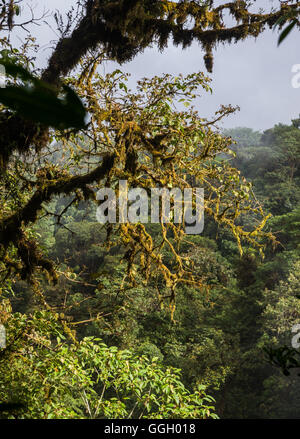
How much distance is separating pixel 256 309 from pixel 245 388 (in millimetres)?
2416

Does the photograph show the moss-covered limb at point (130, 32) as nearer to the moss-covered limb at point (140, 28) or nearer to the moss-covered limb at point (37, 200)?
the moss-covered limb at point (140, 28)

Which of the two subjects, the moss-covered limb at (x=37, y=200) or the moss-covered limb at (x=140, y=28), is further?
the moss-covered limb at (x=37, y=200)

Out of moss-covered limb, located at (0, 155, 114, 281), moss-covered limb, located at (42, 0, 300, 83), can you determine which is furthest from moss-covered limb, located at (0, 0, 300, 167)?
moss-covered limb, located at (0, 155, 114, 281)

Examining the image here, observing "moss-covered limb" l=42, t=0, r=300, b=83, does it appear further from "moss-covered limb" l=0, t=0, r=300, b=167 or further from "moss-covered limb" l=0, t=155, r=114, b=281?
"moss-covered limb" l=0, t=155, r=114, b=281

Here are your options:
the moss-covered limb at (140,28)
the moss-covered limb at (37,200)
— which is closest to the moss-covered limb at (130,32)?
the moss-covered limb at (140,28)

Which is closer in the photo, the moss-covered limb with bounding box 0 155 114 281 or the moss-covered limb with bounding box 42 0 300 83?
the moss-covered limb with bounding box 42 0 300 83

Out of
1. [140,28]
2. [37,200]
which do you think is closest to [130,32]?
[140,28]

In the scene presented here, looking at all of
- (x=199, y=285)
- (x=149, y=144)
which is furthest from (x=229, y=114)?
(x=199, y=285)

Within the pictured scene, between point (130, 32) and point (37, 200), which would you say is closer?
point (130, 32)

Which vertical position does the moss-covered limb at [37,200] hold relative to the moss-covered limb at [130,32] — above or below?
below

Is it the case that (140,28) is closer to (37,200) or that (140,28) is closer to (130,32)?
(130,32)

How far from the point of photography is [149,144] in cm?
235
